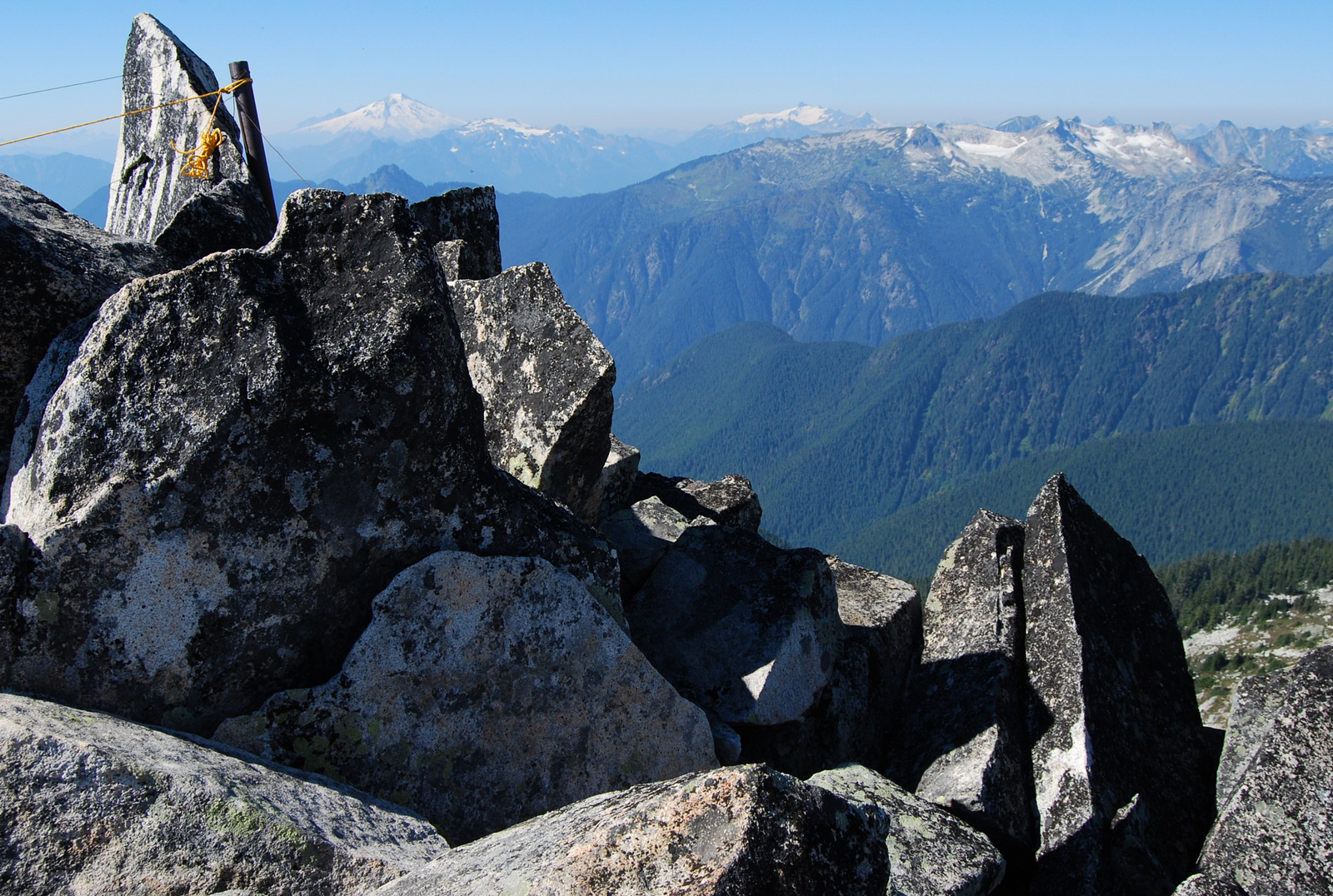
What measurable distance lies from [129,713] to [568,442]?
555 cm

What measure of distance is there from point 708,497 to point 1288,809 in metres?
8.71

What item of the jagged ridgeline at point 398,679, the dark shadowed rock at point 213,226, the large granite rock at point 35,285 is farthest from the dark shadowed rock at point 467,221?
the large granite rock at point 35,285

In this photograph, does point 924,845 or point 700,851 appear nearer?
point 700,851

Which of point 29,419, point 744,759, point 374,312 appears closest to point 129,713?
point 29,419

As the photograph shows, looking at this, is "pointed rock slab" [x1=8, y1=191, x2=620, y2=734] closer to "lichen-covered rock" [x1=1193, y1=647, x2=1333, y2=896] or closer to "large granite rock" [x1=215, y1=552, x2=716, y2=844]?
"large granite rock" [x1=215, y1=552, x2=716, y2=844]

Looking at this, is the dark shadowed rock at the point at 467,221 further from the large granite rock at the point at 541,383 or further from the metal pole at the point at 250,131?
the large granite rock at the point at 541,383

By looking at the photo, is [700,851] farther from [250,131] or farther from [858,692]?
[250,131]

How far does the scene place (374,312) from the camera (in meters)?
7.14

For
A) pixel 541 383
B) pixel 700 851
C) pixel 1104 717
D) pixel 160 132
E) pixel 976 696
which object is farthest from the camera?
pixel 160 132

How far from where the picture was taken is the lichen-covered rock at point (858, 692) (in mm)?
8508

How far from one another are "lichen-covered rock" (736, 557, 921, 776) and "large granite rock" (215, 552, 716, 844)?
1.58 meters

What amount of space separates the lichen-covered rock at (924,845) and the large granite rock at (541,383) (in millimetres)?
4915

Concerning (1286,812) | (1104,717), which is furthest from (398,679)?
(1286,812)

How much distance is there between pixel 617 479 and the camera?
12.9 meters
